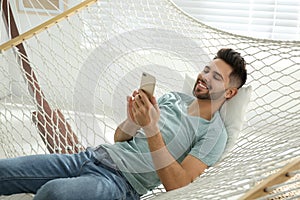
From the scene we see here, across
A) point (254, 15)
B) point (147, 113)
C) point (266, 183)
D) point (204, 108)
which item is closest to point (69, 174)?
point (147, 113)

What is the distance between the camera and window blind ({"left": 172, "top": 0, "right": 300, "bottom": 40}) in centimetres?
274

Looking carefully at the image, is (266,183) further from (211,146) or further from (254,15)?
(254,15)

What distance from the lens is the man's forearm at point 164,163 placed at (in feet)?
4.76

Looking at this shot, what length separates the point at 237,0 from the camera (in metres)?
2.79

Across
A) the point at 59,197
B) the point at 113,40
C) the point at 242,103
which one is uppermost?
the point at 113,40

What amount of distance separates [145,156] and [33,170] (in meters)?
0.32

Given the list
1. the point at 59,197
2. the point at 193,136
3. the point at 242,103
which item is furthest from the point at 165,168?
the point at 242,103

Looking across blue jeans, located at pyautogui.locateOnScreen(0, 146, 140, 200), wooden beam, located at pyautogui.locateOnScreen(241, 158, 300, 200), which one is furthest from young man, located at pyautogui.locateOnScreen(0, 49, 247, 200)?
wooden beam, located at pyautogui.locateOnScreen(241, 158, 300, 200)

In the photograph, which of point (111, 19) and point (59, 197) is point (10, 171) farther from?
point (111, 19)

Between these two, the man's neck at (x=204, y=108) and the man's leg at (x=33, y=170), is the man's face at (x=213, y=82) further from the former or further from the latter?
the man's leg at (x=33, y=170)

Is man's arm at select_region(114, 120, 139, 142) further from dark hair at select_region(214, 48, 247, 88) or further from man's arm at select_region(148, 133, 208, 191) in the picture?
dark hair at select_region(214, 48, 247, 88)

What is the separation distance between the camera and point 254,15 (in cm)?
279

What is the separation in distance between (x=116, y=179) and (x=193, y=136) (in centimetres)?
26

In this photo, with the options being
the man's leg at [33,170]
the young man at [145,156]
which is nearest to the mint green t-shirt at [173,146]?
the young man at [145,156]
